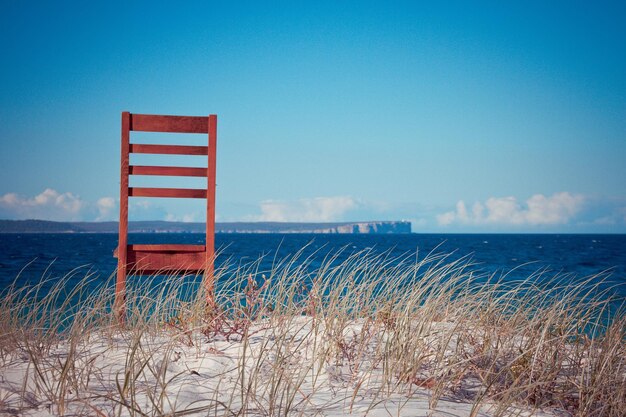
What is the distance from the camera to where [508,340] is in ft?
13.0

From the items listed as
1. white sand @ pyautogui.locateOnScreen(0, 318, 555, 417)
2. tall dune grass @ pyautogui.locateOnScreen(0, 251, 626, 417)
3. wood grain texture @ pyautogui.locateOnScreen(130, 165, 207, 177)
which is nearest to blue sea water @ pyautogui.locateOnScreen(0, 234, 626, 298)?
tall dune grass @ pyautogui.locateOnScreen(0, 251, 626, 417)

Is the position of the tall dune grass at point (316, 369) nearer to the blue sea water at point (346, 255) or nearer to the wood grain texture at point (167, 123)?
the blue sea water at point (346, 255)

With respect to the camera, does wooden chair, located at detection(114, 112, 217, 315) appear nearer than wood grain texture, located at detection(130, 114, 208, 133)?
Yes

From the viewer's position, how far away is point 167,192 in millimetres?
5949

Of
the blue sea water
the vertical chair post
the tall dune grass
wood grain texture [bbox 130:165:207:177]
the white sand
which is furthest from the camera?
the blue sea water

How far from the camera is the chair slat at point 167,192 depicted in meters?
5.90

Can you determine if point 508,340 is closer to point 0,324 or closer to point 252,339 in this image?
point 252,339

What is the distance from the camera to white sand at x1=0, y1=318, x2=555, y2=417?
2.75m

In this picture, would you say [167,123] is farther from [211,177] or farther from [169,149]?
[211,177]

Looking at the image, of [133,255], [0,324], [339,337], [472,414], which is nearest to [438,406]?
[472,414]

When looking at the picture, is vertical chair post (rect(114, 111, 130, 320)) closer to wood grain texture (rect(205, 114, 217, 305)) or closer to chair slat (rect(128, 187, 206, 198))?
chair slat (rect(128, 187, 206, 198))

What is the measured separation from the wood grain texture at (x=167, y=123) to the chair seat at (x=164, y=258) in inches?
54.8

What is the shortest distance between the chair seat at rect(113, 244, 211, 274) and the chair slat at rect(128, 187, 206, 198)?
61 cm

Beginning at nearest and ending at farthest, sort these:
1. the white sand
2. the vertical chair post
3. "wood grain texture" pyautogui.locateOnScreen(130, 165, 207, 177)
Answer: the white sand < the vertical chair post < "wood grain texture" pyautogui.locateOnScreen(130, 165, 207, 177)
